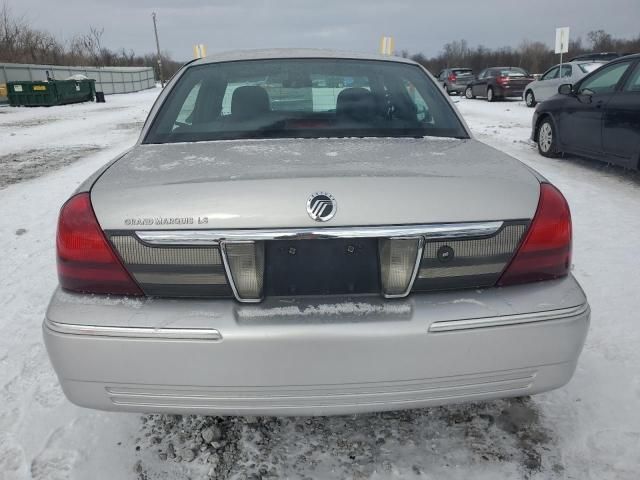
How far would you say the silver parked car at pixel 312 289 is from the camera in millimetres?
1560

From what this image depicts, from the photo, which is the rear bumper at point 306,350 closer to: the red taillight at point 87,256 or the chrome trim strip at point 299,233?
the red taillight at point 87,256

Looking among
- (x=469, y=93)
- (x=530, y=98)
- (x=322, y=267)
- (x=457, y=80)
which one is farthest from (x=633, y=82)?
(x=457, y=80)

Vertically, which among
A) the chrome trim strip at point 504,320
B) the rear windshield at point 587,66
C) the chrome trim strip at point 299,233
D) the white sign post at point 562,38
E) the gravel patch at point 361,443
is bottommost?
the gravel patch at point 361,443

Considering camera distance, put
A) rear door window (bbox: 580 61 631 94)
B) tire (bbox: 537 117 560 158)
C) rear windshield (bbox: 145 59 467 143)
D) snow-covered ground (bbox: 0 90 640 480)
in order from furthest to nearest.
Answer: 1. tire (bbox: 537 117 560 158)
2. rear door window (bbox: 580 61 631 94)
3. rear windshield (bbox: 145 59 467 143)
4. snow-covered ground (bbox: 0 90 640 480)

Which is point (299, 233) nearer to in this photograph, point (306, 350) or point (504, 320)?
point (306, 350)

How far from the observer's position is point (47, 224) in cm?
519

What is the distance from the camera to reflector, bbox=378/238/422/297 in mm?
1597

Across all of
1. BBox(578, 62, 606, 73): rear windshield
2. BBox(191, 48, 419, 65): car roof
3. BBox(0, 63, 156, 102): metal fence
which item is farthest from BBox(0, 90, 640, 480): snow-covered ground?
BBox(0, 63, 156, 102): metal fence

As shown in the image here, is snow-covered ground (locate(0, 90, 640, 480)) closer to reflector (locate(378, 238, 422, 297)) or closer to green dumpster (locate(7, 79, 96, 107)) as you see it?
reflector (locate(378, 238, 422, 297))

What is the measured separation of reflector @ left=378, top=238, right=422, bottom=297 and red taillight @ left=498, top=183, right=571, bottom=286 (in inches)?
12.7

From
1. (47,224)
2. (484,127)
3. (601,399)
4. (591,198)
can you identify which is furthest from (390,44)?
(601,399)

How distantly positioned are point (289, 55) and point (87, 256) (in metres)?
1.75

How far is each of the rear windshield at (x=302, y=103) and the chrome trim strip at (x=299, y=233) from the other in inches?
35.0

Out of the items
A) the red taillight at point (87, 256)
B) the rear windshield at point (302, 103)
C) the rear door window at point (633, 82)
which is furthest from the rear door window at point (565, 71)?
the red taillight at point (87, 256)
